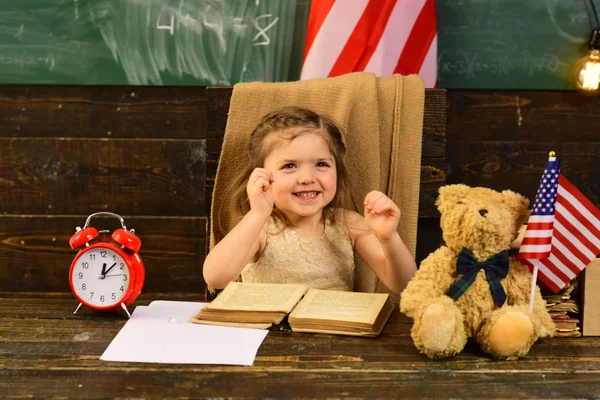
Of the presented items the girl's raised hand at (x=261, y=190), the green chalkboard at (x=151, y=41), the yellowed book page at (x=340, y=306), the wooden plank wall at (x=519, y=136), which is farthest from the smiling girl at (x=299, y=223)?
the wooden plank wall at (x=519, y=136)

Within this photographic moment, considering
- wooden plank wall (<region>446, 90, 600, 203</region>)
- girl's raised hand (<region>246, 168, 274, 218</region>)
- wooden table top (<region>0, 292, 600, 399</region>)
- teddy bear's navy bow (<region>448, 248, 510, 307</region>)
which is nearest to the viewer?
wooden table top (<region>0, 292, 600, 399</region>)

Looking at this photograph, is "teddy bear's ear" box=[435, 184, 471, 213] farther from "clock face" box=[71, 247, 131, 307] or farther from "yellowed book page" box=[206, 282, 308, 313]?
"clock face" box=[71, 247, 131, 307]

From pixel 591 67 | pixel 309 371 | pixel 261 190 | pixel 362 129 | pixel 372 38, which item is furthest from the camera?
pixel 591 67

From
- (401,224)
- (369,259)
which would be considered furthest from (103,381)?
(401,224)

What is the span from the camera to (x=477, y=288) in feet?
3.54

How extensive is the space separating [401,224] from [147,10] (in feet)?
4.11

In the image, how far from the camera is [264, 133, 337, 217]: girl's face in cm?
153

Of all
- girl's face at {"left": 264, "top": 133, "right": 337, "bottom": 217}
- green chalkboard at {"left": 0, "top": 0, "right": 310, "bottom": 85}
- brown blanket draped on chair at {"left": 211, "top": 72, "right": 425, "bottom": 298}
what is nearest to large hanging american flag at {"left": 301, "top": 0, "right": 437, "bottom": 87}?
green chalkboard at {"left": 0, "top": 0, "right": 310, "bottom": 85}

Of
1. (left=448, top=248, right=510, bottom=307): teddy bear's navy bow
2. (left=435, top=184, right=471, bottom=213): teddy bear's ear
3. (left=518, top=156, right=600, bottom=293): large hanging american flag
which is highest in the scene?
(left=435, top=184, right=471, bottom=213): teddy bear's ear

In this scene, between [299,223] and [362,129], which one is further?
[362,129]

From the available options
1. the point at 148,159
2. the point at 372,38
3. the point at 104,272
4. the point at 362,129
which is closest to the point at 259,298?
the point at 104,272

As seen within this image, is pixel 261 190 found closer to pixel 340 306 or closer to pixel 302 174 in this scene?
pixel 302 174

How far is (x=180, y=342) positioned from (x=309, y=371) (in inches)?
9.5

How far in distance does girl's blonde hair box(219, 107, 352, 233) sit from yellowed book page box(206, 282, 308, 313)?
32 centimetres
